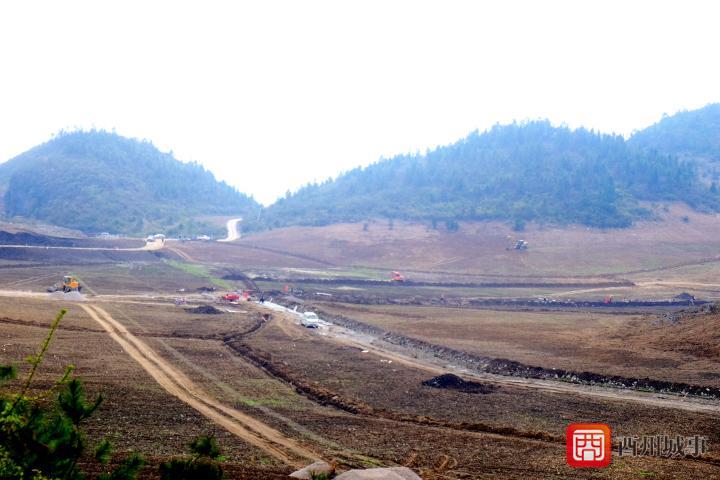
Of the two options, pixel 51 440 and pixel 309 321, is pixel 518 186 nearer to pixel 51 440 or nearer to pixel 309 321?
pixel 309 321

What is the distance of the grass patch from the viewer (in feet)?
234

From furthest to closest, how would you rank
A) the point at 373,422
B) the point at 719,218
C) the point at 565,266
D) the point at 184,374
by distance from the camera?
1. the point at 719,218
2. the point at 565,266
3. the point at 184,374
4. the point at 373,422

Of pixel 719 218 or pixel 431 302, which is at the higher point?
pixel 719 218

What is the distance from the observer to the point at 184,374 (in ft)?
84.5

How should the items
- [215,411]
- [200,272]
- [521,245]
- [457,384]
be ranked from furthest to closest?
1. [521,245]
2. [200,272]
3. [457,384]
4. [215,411]

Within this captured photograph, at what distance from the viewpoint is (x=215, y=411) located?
2023 centimetres

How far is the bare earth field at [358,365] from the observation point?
16.8 meters

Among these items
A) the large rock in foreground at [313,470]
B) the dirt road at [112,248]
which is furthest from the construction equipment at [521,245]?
the large rock in foreground at [313,470]

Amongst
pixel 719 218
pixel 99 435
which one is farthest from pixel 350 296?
pixel 719 218

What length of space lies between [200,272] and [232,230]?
62.8 meters

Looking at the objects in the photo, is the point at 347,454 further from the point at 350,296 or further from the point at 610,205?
the point at 610,205

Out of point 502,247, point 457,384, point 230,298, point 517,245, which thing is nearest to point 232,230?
point 502,247

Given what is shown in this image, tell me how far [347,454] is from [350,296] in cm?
4943

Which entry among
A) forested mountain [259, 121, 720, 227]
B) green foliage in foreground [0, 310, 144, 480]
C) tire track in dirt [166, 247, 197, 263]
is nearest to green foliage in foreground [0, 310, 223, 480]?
green foliage in foreground [0, 310, 144, 480]
